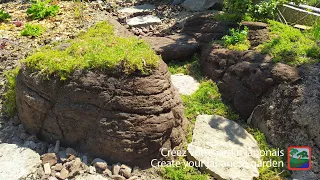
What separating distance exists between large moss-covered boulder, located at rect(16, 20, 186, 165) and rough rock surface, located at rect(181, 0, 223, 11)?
5.77 meters

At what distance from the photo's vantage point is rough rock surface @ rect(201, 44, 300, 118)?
591cm

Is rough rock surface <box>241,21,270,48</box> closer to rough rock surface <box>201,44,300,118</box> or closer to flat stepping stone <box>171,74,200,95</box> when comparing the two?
rough rock surface <box>201,44,300,118</box>

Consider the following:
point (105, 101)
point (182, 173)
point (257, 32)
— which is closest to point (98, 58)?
point (105, 101)

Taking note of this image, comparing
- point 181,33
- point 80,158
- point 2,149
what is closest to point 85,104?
point 80,158

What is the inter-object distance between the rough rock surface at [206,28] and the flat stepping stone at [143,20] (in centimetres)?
119

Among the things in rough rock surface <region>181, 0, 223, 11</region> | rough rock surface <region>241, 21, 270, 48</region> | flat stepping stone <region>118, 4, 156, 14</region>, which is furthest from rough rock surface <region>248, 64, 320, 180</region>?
flat stepping stone <region>118, 4, 156, 14</region>

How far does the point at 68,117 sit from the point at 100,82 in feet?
2.45

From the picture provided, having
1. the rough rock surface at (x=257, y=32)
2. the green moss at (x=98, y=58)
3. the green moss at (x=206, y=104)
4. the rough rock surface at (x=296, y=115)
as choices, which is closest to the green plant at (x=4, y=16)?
the green moss at (x=98, y=58)

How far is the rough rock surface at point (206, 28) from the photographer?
7801 millimetres

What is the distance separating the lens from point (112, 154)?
4.85 meters

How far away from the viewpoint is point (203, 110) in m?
6.20

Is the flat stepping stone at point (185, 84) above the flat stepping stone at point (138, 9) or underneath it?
underneath

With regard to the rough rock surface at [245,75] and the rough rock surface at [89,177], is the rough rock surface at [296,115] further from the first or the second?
the rough rock surface at [89,177]

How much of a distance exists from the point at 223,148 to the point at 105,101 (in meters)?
2.06
